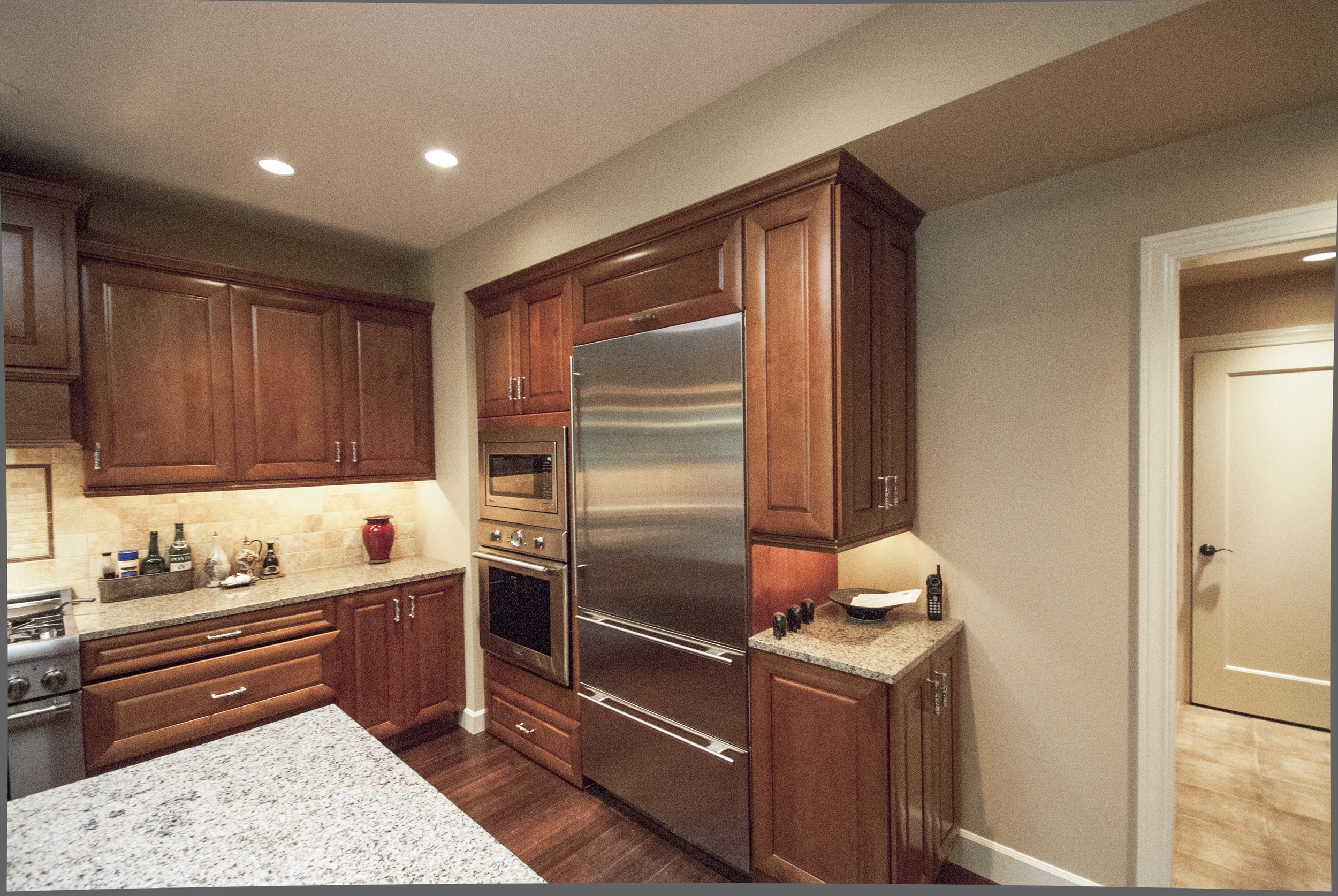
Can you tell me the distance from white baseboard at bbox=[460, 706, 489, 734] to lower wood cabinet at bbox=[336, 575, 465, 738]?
7 centimetres

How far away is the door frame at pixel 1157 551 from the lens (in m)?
1.74

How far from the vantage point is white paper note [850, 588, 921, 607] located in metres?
1.98

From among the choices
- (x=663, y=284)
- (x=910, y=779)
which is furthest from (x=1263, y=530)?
(x=663, y=284)

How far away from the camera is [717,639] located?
6.68 ft

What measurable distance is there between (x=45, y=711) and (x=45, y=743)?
116 millimetres

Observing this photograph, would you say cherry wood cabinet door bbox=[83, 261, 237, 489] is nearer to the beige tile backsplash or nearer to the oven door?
the beige tile backsplash

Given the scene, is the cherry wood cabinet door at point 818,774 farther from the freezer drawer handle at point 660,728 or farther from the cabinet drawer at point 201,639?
the cabinet drawer at point 201,639

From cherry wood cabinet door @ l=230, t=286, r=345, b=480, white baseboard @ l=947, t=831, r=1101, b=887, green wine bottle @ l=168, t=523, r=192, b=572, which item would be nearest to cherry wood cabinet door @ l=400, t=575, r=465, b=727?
cherry wood cabinet door @ l=230, t=286, r=345, b=480

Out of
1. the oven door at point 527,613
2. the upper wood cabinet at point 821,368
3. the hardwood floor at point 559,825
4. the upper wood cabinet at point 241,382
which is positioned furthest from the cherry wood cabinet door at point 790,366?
the upper wood cabinet at point 241,382

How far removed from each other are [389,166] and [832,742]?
2751mm

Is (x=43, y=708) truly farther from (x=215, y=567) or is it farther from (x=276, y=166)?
(x=276, y=166)

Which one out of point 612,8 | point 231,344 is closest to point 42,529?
point 231,344

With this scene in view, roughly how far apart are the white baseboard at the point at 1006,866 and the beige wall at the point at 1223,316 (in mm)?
1435

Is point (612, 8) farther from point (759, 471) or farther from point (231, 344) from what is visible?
point (231, 344)
